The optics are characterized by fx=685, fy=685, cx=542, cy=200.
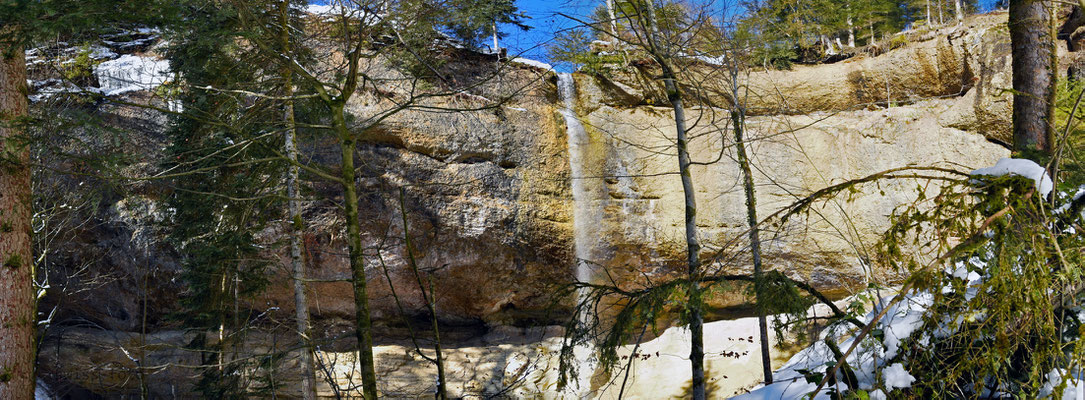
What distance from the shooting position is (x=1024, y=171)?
3.15 m

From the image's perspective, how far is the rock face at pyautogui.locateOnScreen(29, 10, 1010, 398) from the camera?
1449 cm

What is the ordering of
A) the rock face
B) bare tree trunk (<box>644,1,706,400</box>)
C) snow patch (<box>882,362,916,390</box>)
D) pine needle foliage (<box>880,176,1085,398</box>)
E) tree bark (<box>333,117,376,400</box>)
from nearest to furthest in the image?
pine needle foliage (<box>880,176,1085,398</box>) → snow patch (<box>882,362,916,390</box>) → tree bark (<box>333,117,376,400</box>) → bare tree trunk (<box>644,1,706,400</box>) → the rock face

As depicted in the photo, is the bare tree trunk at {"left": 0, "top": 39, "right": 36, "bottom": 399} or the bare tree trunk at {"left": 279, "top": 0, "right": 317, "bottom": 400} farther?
the bare tree trunk at {"left": 279, "top": 0, "right": 317, "bottom": 400}

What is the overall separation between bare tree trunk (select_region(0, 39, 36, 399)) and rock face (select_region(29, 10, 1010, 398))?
23.3 ft

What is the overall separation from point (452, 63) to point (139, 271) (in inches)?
323

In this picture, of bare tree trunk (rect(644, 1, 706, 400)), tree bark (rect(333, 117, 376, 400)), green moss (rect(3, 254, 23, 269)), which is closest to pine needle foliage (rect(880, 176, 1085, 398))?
bare tree trunk (rect(644, 1, 706, 400))

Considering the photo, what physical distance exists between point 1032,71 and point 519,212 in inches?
416

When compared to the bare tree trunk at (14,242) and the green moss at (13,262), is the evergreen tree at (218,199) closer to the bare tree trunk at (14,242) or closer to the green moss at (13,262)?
the bare tree trunk at (14,242)

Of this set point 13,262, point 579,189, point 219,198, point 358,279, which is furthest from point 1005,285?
point 579,189

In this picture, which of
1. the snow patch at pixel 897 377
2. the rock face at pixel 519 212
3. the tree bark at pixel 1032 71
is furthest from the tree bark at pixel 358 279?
the rock face at pixel 519 212

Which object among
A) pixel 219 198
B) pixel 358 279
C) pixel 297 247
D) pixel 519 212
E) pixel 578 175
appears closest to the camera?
pixel 358 279

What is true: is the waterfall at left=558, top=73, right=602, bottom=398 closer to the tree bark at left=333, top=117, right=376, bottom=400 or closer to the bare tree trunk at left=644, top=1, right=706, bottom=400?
the bare tree trunk at left=644, top=1, right=706, bottom=400

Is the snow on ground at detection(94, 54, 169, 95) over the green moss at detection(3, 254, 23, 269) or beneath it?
over

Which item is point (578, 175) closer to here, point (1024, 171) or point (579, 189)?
point (579, 189)
